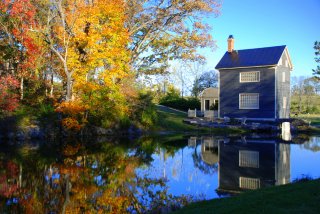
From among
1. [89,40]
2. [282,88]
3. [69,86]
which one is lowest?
[69,86]

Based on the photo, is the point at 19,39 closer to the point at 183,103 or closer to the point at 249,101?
the point at 249,101

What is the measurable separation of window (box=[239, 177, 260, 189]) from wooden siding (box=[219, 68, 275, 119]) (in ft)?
75.5

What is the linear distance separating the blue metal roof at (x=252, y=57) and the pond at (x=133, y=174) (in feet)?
51.4

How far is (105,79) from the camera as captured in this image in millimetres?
22969

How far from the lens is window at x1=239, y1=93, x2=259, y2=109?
3412 cm

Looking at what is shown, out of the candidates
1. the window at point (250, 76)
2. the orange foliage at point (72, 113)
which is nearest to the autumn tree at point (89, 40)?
the orange foliage at point (72, 113)

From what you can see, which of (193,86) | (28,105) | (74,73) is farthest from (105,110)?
(193,86)

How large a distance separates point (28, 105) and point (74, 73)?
19.6 ft

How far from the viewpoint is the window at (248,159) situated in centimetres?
1414

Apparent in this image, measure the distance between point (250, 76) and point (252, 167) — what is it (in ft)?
73.5

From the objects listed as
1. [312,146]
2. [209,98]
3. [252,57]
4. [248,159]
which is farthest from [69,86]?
[209,98]

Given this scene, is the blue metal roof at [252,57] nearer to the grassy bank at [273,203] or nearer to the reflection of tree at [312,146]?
the reflection of tree at [312,146]

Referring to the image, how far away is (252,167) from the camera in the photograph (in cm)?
1348

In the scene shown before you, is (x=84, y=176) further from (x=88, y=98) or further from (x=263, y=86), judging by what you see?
(x=263, y=86)
